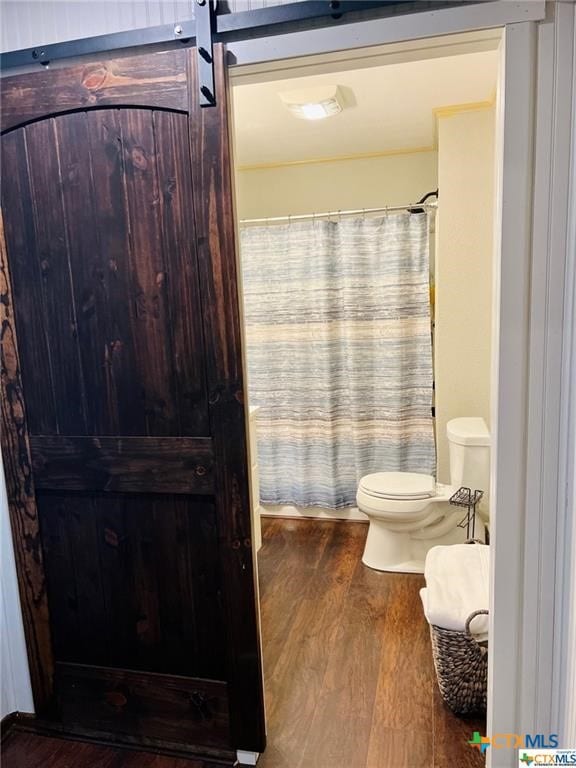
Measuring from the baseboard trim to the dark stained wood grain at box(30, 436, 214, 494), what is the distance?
2.04 m

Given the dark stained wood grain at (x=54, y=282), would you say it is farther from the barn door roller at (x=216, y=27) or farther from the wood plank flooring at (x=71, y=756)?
the wood plank flooring at (x=71, y=756)

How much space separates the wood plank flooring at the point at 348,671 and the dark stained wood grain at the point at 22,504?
82 centimetres

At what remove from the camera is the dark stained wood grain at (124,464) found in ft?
5.05

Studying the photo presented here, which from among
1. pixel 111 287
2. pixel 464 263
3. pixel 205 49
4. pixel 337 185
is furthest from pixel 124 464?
pixel 337 185

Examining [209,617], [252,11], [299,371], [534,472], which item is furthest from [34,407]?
[299,371]

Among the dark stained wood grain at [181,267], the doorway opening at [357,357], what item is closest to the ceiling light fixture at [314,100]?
the doorway opening at [357,357]

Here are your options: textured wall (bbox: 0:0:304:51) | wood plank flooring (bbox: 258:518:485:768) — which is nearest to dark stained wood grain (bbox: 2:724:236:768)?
wood plank flooring (bbox: 258:518:485:768)

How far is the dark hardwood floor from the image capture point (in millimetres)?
1654

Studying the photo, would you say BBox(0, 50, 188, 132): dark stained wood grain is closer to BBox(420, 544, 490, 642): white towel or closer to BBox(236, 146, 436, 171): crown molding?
BBox(420, 544, 490, 642): white towel

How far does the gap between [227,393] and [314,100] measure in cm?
161

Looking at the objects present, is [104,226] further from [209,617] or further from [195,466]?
[209,617]

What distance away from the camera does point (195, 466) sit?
154cm

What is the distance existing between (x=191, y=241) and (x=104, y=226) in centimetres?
28

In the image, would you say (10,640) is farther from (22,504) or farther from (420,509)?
(420,509)
